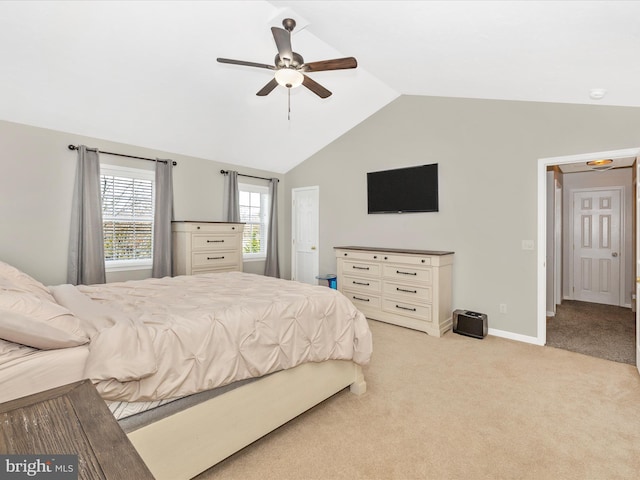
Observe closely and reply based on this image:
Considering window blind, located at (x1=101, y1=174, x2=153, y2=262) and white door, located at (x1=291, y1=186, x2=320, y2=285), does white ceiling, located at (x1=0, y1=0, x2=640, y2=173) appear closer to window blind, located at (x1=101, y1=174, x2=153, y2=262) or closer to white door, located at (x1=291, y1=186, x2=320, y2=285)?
window blind, located at (x1=101, y1=174, x2=153, y2=262)

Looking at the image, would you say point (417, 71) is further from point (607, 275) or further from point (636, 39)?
point (607, 275)

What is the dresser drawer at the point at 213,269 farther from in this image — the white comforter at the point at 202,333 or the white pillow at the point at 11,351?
the white pillow at the point at 11,351

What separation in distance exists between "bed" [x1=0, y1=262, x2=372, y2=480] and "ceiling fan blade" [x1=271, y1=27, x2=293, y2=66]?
1.79 meters

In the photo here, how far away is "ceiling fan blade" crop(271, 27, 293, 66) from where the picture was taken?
7.61 feet

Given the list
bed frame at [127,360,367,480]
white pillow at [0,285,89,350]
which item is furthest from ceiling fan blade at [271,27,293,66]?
bed frame at [127,360,367,480]

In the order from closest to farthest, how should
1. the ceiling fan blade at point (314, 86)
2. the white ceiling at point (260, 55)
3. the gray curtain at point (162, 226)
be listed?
the white ceiling at point (260, 55) → the ceiling fan blade at point (314, 86) → the gray curtain at point (162, 226)

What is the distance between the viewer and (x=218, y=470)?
173 centimetres

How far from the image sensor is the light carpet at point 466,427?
5.70ft

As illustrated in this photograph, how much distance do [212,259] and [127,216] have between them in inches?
48.8

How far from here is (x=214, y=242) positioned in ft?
15.2

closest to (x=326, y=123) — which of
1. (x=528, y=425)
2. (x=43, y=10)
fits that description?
(x=43, y=10)

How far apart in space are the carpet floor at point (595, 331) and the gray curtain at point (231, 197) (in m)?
4.60

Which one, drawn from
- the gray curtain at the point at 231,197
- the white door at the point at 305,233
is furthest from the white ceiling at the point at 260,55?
the white door at the point at 305,233

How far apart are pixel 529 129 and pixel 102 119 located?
487cm
